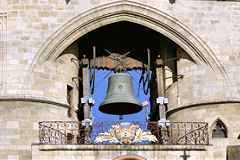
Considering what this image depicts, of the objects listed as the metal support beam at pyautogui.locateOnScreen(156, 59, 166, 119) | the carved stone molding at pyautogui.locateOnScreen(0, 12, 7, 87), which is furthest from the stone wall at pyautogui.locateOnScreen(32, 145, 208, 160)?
the carved stone molding at pyautogui.locateOnScreen(0, 12, 7, 87)

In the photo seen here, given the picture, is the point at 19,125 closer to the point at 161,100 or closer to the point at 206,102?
the point at 161,100

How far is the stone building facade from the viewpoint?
2147cm

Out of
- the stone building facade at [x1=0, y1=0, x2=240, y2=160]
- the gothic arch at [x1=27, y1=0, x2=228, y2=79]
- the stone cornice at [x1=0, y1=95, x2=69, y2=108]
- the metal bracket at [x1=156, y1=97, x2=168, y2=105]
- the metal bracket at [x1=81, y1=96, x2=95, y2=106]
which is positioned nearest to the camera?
the stone cornice at [x1=0, y1=95, x2=69, y2=108]

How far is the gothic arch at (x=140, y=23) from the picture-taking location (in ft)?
73.5

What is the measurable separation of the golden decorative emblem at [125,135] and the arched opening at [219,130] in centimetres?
254

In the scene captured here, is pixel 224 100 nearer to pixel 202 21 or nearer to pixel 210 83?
pixel 210 83

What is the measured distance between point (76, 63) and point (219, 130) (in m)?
4.52

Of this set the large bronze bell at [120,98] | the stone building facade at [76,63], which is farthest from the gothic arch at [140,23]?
the large bronze bell at [120,98]

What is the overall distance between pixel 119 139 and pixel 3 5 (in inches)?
209

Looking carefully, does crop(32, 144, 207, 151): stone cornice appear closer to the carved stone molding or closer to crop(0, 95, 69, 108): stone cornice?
crop(0, 95, 69, 108): stone cornice

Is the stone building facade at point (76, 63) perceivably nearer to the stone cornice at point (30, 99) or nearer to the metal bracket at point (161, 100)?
the stone cornice at point (30, 99)

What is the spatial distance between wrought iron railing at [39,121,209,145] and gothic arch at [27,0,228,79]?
6.13ft

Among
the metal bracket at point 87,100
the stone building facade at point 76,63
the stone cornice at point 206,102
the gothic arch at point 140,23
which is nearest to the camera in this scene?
the stone building facade at point 76,63

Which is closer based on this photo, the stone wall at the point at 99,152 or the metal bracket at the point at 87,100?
the stone wall at the point at 99,152
